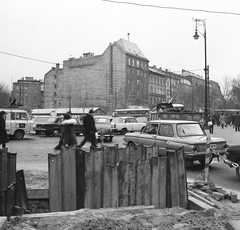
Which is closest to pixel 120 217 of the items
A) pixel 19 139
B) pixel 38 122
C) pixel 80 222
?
pixel 80 222

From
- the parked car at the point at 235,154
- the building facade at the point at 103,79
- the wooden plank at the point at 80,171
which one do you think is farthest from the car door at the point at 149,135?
the building facade at the point at 103,79

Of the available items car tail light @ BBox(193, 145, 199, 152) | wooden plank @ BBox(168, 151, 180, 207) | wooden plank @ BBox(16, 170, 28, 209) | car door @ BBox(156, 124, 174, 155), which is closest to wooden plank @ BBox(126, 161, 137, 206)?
wooden plank @ BBox(168, 151, 180, 207)

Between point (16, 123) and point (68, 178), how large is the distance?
16863 millimetres

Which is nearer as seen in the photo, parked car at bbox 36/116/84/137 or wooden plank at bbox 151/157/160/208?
wooden plank at bbox 151/157/160/208

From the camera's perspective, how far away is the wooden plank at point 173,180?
4617 mm

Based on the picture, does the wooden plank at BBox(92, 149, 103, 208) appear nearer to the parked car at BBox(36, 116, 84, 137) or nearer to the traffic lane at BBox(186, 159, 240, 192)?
the traffic lane at BBox(186, 159, 240, 192)

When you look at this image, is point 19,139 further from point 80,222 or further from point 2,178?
point 80,222

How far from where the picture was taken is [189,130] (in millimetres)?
9992

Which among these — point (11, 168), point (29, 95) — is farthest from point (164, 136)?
point (29, 95)

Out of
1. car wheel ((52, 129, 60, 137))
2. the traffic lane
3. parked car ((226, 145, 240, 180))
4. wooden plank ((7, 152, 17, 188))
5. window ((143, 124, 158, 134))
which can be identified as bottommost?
the traffic lane

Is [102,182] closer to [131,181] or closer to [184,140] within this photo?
[131,181]

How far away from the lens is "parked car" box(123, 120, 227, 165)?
8.90 meters

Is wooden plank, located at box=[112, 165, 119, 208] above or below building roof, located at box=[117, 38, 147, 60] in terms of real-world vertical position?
below

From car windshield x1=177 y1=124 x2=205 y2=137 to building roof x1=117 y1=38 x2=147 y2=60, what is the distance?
227 feet
